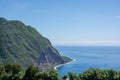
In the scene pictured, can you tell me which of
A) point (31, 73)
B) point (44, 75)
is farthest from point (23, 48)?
point (44, 75)

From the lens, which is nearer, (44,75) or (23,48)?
(44,75)

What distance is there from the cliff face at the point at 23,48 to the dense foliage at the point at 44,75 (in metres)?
109

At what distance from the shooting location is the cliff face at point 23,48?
154 m

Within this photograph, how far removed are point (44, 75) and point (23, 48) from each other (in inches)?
5418

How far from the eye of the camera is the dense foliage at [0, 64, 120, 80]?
3492 cm

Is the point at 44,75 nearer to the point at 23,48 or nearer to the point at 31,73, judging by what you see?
the point at 31,73

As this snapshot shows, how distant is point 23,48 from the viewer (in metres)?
171

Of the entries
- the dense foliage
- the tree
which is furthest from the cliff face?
the tree

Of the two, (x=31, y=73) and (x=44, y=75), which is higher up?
(x=31, y=73)

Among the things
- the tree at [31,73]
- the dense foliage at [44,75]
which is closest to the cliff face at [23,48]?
the dense foliage at [44,75]

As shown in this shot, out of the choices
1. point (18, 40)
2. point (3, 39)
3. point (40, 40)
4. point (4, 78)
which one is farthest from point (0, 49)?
point (4, 78)

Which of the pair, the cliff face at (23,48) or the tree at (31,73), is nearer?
the tree at (31,73)

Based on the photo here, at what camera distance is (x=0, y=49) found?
501 ft

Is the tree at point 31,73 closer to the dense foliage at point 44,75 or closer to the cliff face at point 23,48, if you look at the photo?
the dense foliage at point 44,75
